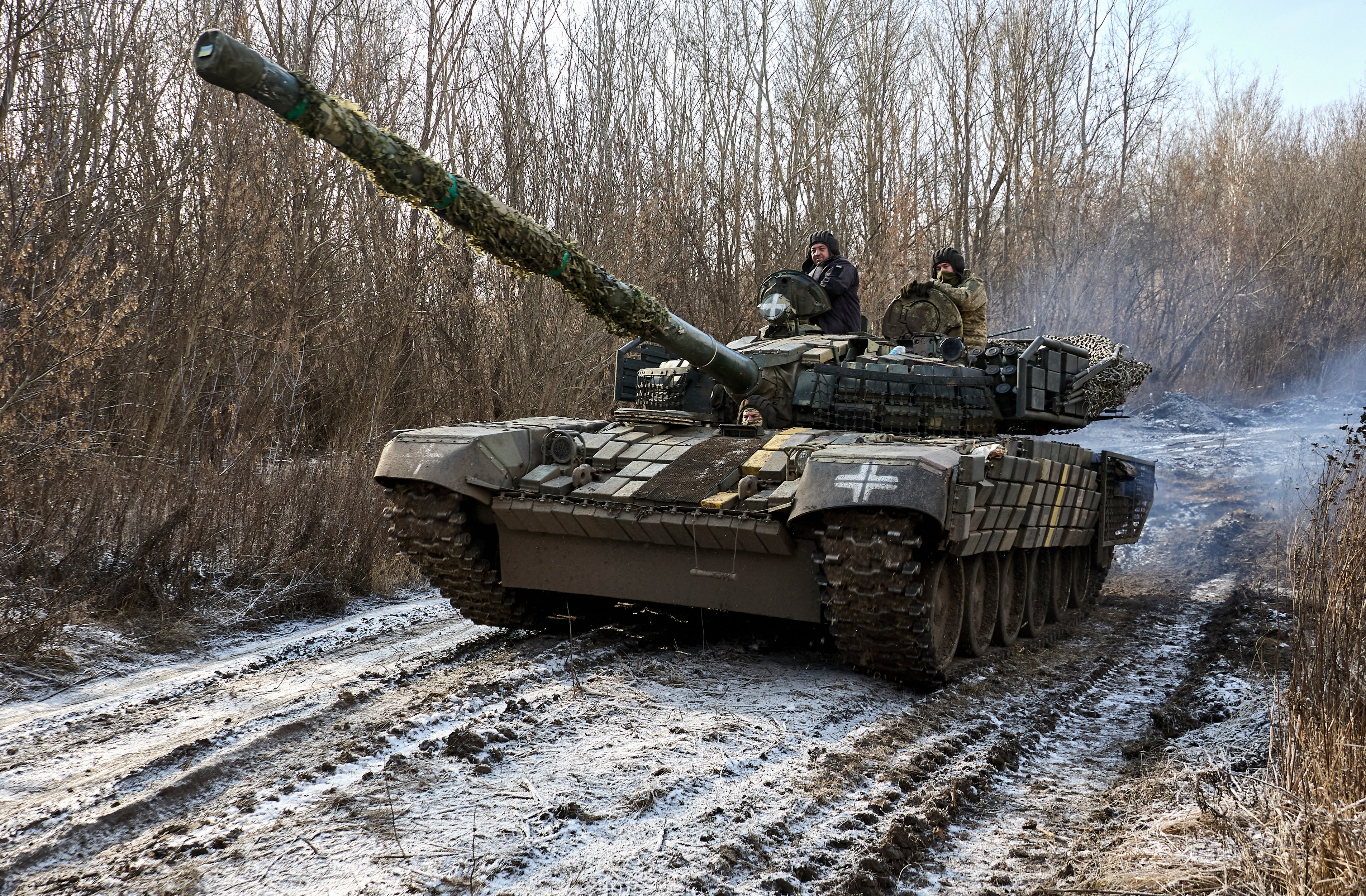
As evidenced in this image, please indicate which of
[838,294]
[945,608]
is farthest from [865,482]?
[838,294]

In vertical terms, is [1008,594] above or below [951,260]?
below

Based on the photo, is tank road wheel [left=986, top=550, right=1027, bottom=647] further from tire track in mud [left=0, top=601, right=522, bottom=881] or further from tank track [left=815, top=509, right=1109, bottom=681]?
tire track in mud [left=0, top=601, right=522, bottom=881]

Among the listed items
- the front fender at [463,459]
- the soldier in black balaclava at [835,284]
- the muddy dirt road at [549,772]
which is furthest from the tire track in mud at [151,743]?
the soldier in black balaclava at [835,284]

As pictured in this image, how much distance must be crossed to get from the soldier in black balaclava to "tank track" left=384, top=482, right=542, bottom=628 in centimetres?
323

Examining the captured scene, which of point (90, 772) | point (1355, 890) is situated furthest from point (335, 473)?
point (1355, 890)

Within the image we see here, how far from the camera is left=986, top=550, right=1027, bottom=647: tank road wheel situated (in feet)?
25.5

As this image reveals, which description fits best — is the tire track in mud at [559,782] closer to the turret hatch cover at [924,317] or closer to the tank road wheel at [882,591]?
the tank road wheel at [882,591]

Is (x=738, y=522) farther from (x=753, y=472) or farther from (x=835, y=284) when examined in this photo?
(x=835, y=284)

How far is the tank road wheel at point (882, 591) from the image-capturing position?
5469 millimetres

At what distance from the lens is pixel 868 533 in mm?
5520

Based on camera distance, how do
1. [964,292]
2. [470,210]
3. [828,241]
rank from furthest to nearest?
[964,292], [828,241], [470,210]

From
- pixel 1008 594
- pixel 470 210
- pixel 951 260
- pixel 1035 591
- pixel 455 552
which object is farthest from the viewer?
pixel 951 260

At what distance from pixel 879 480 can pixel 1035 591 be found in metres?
4.22

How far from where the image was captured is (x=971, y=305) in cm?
934
